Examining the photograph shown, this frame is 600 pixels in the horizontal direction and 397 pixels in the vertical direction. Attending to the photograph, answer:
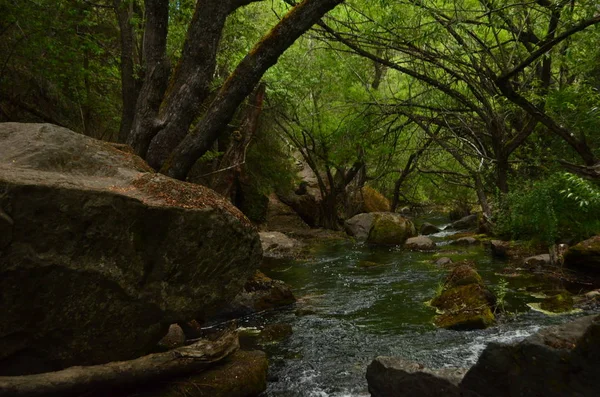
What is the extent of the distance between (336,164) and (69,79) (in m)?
13.4

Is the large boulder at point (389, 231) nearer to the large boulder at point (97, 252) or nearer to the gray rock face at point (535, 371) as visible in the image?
the large boulder at point (97, 252)

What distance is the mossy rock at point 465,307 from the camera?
6.31m

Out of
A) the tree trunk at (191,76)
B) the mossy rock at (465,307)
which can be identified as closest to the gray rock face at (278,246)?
the mossy rock at (465,307)

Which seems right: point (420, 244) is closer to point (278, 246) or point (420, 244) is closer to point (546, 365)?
point (278, 246)

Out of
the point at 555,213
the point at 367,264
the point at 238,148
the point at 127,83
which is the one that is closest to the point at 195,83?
the point at 127,83

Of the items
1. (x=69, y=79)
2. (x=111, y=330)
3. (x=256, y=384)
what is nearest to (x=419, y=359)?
(x=256, y=384)

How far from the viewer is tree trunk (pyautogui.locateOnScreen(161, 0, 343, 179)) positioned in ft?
21.4

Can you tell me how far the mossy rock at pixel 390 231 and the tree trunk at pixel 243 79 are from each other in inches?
471

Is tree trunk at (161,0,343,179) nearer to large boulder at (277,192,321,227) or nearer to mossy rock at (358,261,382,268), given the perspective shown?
mossy rock at (358,261,382,268)

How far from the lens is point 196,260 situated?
4727 mm

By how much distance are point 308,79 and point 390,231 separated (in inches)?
291

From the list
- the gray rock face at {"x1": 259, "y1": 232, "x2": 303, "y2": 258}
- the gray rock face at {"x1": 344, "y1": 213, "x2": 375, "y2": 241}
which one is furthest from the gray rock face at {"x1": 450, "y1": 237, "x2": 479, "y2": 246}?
the gray rock face at {"x1": 259, "y1": 232, "x2": 303, "y2": 258}

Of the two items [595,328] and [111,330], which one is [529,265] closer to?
[595,328]

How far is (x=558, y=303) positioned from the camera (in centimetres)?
700
